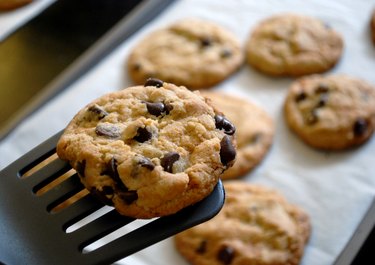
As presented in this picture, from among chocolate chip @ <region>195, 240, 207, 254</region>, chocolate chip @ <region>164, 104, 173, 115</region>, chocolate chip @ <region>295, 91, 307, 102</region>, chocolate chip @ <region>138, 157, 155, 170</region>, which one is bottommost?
chocolate chip @ <region>295, 91, 307, 102</region>

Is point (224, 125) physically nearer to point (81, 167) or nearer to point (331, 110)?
point (81, 167)

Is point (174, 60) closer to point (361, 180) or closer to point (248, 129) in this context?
point (248, 129)

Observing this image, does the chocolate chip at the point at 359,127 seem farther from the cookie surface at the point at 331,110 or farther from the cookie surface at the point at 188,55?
the cookie surface at the point at 188,55

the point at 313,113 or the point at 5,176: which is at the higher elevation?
the point at 5,176

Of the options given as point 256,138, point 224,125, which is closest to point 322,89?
point 256,138

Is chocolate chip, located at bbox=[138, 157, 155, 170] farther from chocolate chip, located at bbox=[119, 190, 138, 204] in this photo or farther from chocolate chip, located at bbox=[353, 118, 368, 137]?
chocolate chip, located at bbox=[353, 118, 368, 137]

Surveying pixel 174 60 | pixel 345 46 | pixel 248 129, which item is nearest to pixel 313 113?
pixel 248 129

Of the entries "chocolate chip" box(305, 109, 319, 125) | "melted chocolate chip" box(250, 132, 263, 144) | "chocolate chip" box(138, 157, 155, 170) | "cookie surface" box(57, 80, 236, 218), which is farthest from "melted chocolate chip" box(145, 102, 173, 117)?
"chocolate chip" box(305, 109, 319, 125)
